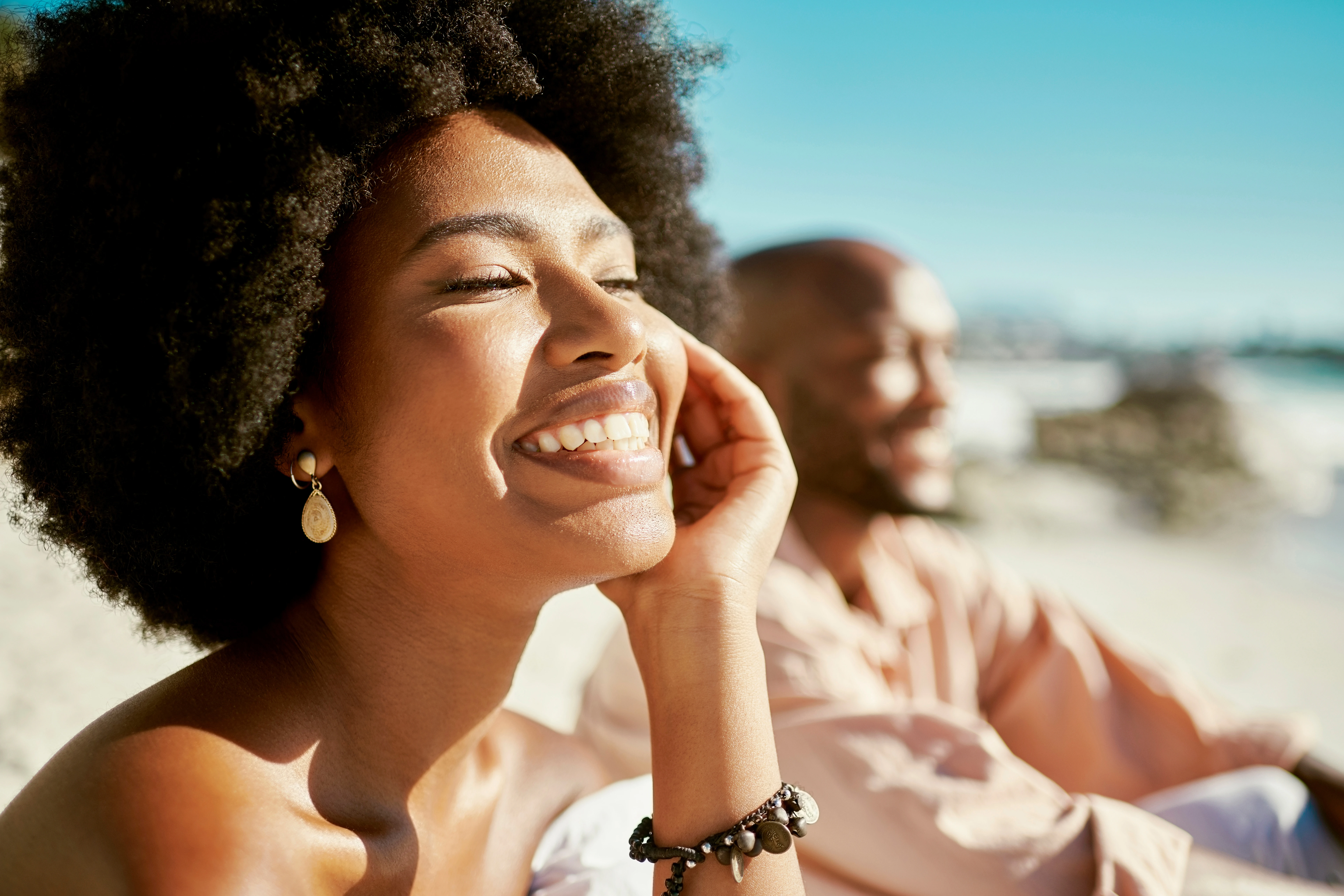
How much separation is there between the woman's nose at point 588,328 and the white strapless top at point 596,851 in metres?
0.88

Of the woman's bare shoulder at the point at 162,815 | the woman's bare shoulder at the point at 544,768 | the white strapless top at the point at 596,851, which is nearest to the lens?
the woman's bare shoulder at the point at 162,815

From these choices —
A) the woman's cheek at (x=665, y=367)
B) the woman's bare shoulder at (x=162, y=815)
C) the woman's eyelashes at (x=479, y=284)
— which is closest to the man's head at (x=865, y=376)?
the woman's cheek at (x=665, y=367)

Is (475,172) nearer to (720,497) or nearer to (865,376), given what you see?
(720,497)

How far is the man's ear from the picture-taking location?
1771 millimetres

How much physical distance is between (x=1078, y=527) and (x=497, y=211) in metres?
12.0

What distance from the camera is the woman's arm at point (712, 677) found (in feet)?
5.89

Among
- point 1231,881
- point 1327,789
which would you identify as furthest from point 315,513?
point 1327,789

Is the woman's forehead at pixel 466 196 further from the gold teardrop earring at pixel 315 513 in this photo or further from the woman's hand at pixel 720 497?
the woman's hand at pixel 720 497

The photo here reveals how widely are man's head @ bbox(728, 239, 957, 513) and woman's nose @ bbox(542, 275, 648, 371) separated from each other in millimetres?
2219

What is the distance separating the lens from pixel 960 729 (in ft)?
8.28

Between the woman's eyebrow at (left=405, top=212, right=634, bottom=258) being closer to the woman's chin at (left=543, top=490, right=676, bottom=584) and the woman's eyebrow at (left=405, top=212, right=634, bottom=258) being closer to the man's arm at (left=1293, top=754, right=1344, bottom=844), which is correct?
the woman's chin at (left=543, top=490, right=676, bottom=584)

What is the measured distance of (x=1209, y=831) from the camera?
9.17 feet

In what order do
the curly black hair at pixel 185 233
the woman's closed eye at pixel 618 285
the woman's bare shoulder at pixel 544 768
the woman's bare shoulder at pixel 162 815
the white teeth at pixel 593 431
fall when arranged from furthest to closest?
1. the woman's bare shoulder at pixel 544 768
2. the woman's closed eye at pixel 618 285
3. the white teeth at pixel 593 431
4. the curly black hair at pixel 185 233
5. the woman's bare shoulder at pixel 162 815

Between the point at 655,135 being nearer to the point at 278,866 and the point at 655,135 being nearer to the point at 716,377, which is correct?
the point at 716,377
